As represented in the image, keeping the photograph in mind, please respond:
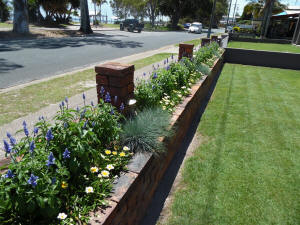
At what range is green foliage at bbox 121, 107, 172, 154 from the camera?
102 inches

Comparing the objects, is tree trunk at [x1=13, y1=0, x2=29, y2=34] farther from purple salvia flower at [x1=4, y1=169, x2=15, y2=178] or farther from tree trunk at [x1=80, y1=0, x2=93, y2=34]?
purple salvia flower at [x1=4, y1=169, x2=15, y2=178]

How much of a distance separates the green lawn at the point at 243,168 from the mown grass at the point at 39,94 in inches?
136

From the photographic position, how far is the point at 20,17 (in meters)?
19.7

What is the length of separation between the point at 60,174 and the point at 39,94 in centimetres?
469

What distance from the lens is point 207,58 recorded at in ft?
25.9

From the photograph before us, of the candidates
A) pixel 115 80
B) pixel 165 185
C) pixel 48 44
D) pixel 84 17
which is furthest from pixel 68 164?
pixel 84 17

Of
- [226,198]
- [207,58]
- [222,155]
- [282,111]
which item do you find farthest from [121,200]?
[207,58]

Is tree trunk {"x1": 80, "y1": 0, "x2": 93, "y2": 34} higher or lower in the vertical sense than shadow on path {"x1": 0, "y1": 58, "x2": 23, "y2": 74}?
higher

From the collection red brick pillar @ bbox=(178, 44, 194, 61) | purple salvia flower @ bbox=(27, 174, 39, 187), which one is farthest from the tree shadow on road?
purple salvia flower @ bbox=(27, 174, 39, 187)

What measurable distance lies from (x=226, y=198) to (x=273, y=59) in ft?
36.9

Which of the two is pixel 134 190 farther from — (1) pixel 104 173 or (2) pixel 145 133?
(2) pixel 145 133

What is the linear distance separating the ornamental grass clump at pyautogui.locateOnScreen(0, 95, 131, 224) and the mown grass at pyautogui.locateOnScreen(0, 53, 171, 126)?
2.86 m

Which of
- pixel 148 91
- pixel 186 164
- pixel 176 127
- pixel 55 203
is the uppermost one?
pixel 148 91

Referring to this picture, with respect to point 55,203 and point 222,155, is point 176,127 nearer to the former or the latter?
point 222,155
